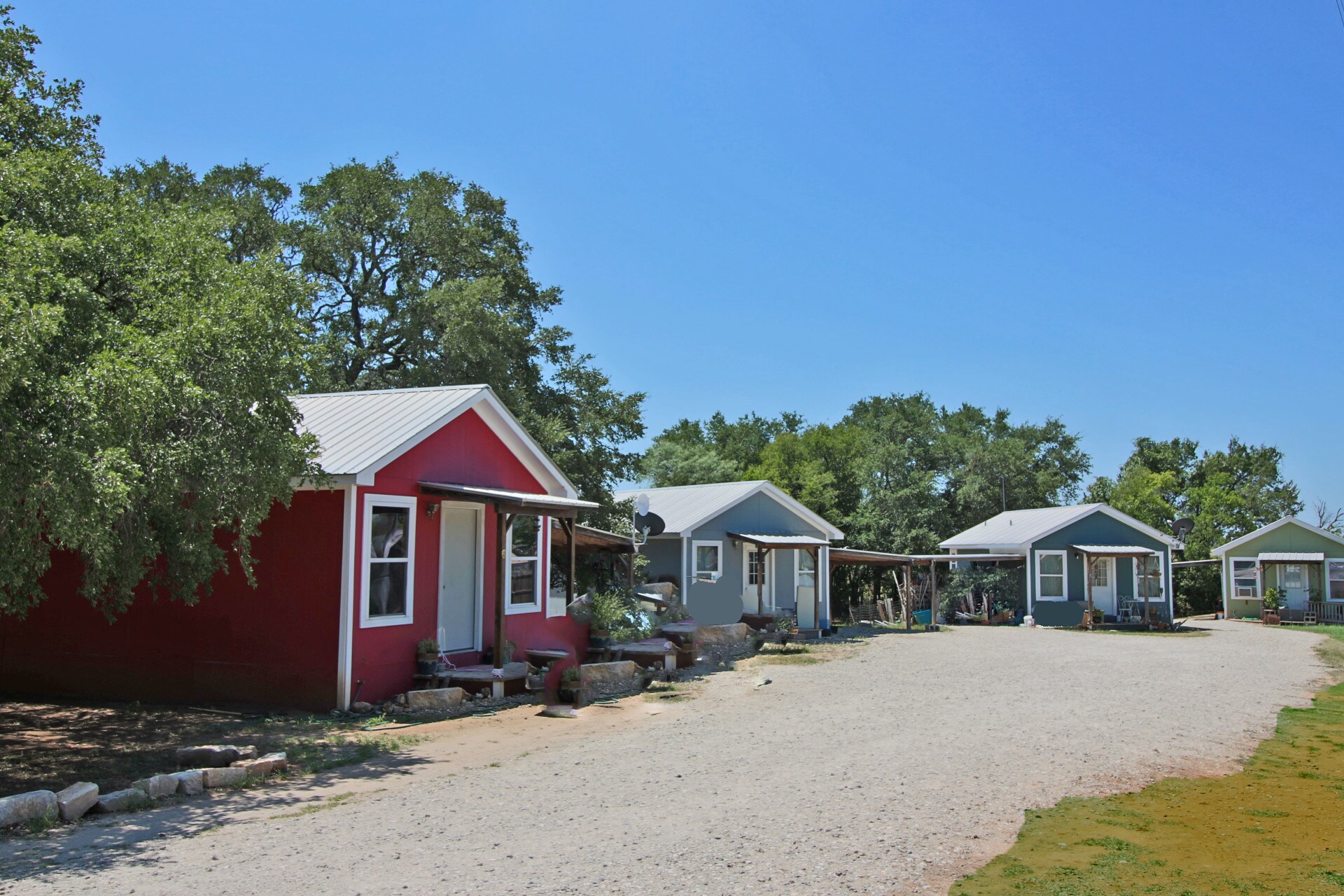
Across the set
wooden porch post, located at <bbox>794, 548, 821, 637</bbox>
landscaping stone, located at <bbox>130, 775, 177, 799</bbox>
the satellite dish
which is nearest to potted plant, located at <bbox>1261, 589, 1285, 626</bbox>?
wooden porch post, located at <bbox>794, 548, 821, 637</bbox>

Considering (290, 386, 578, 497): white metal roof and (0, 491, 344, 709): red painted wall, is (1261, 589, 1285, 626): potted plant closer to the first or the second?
(290, 386, 578, 497): white metal roof

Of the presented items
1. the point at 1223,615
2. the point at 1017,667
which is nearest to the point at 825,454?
the point at 1223,615

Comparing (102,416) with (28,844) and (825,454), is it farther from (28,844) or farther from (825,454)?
(825,454)

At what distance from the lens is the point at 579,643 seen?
17016 mm

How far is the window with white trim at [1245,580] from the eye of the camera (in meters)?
36.8

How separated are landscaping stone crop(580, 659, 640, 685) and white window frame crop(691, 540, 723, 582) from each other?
9.36 meters

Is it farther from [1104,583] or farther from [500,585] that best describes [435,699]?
[1104,583]

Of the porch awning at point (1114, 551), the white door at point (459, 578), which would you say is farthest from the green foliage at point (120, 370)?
the porch awning at point (1114, 551)

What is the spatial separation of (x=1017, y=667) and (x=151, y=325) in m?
15.4

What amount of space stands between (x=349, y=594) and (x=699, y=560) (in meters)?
14.3

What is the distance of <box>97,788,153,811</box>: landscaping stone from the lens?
736 centimetres

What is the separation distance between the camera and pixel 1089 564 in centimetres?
3120

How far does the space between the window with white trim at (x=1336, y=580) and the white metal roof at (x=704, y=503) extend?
19.8 metres

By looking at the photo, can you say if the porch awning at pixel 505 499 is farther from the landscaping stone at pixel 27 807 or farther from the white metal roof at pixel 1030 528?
the white metal roof at pixel 1030 528
